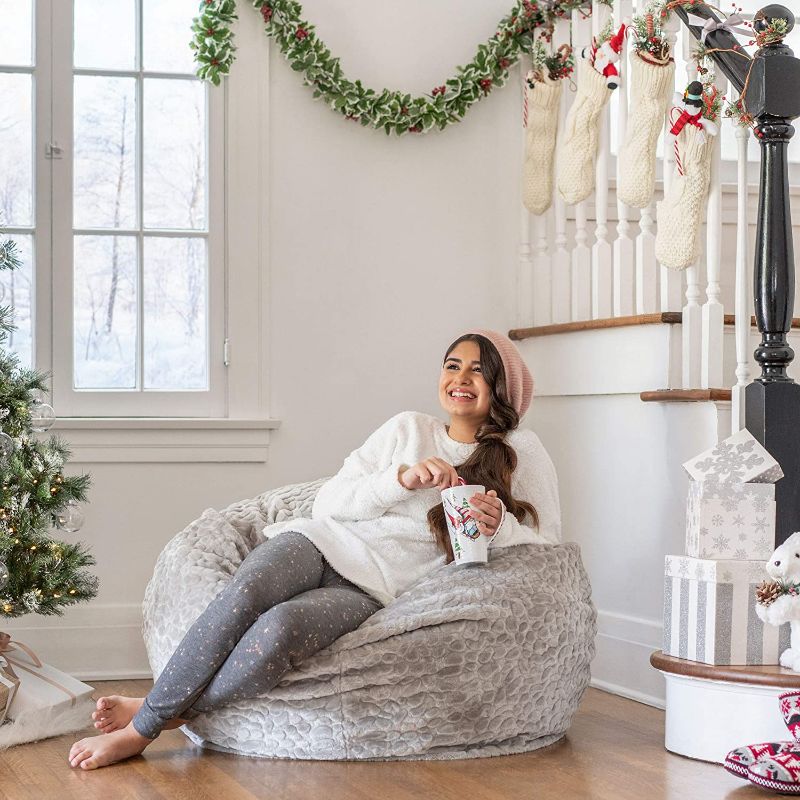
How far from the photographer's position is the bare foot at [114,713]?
2566 mm

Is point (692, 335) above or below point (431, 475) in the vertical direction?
above

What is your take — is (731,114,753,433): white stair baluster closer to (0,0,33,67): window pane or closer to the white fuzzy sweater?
the white fuzzy sweater

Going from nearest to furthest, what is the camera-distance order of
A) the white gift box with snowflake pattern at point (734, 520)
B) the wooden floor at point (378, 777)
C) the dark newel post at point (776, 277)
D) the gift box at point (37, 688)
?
the wooden floor at point (378, 777) < the white gift box with snowflake pattern at point (734, 520) < the dark newel post at point (776, 277) < the gift box at point (37, 688)

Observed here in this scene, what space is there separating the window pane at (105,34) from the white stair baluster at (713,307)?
1783 millimetres

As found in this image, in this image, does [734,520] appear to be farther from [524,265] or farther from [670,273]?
[524,265]

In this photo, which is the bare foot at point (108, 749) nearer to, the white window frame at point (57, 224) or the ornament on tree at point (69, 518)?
the ornament on tree at point (69, 518)

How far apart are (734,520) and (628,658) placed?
2.91 feet

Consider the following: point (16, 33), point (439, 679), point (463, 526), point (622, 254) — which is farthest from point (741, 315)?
point (16, 33)

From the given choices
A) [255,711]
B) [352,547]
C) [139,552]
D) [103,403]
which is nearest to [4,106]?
[103,403]

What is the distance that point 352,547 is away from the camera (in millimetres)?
2795

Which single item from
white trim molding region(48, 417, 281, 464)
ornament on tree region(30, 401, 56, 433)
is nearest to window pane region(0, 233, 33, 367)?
white trim molding region(48, 417, 281, 464)

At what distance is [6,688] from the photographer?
2697 mm

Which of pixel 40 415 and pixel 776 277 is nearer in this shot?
pixel 776 277

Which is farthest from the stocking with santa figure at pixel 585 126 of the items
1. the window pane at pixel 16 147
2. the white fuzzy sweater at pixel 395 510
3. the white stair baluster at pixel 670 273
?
the window pane at pixel 16 147
